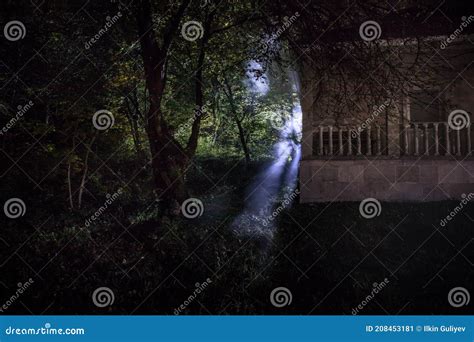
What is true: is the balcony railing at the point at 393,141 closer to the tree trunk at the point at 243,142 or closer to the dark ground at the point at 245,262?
the dark ground at the point at 245,262

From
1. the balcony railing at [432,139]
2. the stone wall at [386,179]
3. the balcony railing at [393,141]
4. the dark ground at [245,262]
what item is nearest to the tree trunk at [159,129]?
the dark ground at [245,262]

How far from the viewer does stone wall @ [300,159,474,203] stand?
8.91 meters

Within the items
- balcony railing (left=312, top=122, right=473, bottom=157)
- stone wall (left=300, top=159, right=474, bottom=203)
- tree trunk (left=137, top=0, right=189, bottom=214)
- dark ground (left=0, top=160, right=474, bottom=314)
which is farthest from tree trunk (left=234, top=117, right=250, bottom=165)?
tree trunk (left=137, top=0, right=189, bottom=214)

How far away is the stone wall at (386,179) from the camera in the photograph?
891 centimetres

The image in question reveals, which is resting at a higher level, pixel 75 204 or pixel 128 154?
pixel 128 154

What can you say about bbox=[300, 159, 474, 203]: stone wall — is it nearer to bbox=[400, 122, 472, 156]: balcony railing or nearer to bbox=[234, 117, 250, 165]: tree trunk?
bbox=[400, 122, 472, 156]: balcony railing

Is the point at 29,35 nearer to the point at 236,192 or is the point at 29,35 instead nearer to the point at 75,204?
the point at 75,204

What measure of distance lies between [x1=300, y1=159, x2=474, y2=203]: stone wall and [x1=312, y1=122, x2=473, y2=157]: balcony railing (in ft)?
0.87

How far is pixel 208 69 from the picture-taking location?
1128 centimetres

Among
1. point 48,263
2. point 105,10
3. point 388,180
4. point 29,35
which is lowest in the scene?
point 48,263

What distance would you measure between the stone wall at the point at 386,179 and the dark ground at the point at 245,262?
0.50 meters

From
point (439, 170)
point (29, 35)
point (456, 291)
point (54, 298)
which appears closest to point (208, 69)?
point (29, 35)

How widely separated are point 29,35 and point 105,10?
1.84 m

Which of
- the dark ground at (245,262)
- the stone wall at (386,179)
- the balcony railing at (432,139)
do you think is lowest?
the dark ground at (245,262)
